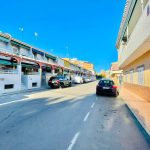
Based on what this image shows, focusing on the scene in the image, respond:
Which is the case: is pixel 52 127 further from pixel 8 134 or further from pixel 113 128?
pixel 113 128

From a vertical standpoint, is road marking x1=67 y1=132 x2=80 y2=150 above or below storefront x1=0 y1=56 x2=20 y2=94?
below

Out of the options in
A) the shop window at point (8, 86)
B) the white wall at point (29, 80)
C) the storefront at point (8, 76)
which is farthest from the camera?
the white wall at point (29, 80)

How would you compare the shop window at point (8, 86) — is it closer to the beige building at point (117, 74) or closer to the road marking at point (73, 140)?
the road marking at point (73, 140)

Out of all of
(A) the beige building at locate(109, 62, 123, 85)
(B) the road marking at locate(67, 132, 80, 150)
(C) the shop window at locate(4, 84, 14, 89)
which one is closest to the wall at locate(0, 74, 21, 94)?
(C) the shop window at locate(4, 84, 14, 89)

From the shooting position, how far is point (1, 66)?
75.8 feet

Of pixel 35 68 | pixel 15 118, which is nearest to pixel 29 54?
pixel 35 68

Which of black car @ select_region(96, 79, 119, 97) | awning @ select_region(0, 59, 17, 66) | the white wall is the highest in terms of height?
awning @ select_region(0, 59, 17, 66)

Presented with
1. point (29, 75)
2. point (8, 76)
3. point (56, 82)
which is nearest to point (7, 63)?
point (8, 76)

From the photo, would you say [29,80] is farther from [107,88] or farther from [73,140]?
[73,140]

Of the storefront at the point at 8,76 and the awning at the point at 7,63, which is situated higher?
the awning at the point at 7,63

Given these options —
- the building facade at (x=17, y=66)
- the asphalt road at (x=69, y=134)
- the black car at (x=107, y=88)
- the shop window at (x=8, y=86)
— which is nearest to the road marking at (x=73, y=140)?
the asphalt road at (x=69, y=134)

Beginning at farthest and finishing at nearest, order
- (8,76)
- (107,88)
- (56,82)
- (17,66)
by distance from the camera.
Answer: (56,82), (17,66), (8,76), (107,88)

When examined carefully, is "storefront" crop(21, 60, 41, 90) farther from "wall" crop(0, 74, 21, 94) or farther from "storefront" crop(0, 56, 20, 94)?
"storefront" crop(0, 56, 20, 94)

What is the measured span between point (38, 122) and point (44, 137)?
178cm
